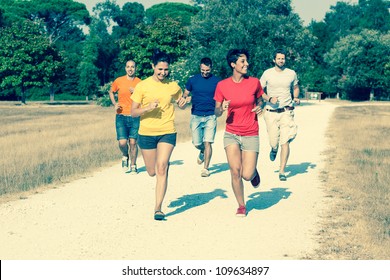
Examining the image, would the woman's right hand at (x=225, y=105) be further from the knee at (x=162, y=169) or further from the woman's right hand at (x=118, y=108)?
the woman's right hand at (x=118, y=108)

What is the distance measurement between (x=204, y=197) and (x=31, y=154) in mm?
7574

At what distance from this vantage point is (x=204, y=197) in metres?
8.34

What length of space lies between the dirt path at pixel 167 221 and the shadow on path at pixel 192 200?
14 mm

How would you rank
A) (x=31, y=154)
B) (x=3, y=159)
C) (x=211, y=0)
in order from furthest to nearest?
(x=211, y=0) → (x=31, y=154) → (x=3, y=159)

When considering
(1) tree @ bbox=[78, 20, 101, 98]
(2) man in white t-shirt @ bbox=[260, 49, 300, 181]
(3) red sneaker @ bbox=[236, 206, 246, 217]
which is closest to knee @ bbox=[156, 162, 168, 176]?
(3) red sneaker @ bbox=[236, 206, 246, 217]

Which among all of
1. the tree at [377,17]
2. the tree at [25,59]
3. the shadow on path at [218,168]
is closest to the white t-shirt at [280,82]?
the shadow on path at [218,168]

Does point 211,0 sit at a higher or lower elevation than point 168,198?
higher

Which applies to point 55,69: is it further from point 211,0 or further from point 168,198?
point 168,198

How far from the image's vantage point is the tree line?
45.2 m

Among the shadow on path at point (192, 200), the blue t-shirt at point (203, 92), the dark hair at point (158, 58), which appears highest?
the dark hair at point (158, 58)

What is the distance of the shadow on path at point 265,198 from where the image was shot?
7.65 meters

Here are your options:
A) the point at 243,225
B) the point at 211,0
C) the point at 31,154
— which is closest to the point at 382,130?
the point at 31,154

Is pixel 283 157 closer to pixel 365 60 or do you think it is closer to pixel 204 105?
pixel 204 105

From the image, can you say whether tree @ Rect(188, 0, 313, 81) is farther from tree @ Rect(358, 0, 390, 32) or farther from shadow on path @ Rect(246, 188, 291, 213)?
tree @ Rect(358, 0, 390, 32)
